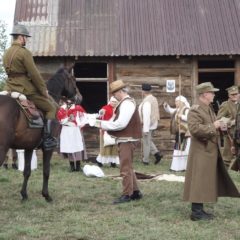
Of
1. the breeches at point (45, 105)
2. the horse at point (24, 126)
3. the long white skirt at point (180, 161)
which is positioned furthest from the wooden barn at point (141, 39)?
the breeches at point (45, 105)

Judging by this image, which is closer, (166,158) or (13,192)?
(13,192)

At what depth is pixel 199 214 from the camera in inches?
286

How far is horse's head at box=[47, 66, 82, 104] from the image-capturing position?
929 cm

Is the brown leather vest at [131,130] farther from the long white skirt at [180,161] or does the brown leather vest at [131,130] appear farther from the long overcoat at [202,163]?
the long white skirt at [180,161]

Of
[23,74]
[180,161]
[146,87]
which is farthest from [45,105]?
[146,87]

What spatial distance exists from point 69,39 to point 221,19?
480 centimetres

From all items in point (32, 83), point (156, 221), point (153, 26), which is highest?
point (153, 26)

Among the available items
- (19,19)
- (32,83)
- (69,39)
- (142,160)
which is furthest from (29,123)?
(19,19)

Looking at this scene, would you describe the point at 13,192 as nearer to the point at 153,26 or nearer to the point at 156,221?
the point at 156,221

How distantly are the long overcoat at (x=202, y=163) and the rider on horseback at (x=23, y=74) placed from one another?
251 centimetres

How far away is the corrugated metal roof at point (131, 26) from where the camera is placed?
15.6 meters

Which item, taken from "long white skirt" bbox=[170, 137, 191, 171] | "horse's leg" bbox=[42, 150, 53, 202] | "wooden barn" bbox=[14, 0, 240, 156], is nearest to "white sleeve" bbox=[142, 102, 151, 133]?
"long white skirt" bbox=[170, 137, 191, 171]

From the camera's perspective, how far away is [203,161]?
7.11 metres

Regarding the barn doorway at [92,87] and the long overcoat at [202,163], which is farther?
the barn doorway at [92,87]
